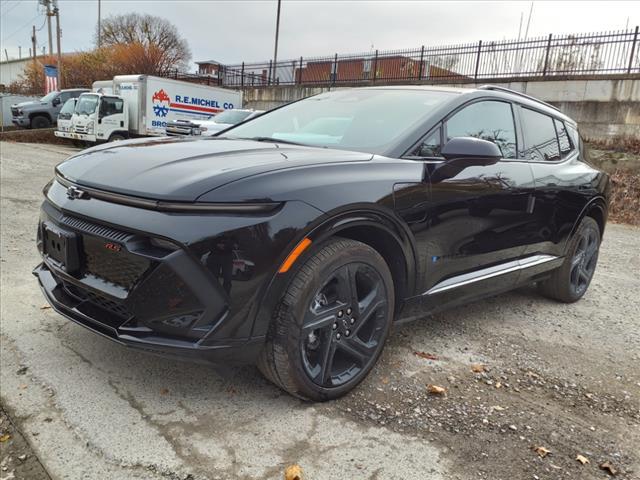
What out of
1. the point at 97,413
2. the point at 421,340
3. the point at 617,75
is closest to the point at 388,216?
the point at 421,340

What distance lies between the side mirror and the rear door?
89 mm

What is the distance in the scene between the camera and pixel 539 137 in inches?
150

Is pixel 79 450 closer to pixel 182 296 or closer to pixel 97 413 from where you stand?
pixel 97 413

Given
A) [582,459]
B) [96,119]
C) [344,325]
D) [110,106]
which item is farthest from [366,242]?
[110,106]

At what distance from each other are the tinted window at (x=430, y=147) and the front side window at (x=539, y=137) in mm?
1052

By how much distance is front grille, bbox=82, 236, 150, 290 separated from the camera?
2025 mm

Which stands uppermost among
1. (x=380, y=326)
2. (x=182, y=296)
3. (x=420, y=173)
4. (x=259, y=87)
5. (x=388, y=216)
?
(x=259, y=87)

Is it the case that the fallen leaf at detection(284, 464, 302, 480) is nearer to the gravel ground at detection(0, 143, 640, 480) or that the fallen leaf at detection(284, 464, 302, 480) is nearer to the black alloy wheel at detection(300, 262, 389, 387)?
the gravel ground at detection(0, 143, 640, 480)

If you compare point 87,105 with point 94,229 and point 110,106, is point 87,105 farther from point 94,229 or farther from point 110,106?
point 94,229

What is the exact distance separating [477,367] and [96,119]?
1648 cm

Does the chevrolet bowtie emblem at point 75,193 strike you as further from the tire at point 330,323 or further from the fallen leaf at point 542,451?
the fallen leaf at point 542,451

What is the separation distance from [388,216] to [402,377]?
3.07 ft

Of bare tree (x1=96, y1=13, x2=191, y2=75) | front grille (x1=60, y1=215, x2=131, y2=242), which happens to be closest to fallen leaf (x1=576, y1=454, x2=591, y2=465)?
front grille (x1=60, y1=215, x2=131, y2=242)

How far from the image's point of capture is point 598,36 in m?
13.0
